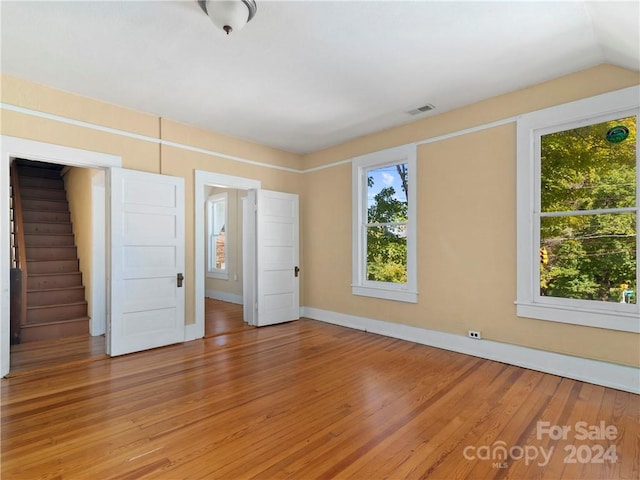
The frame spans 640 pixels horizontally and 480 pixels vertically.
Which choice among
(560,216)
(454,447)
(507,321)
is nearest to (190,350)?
(454,447)

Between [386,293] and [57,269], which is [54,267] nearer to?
[57,269]

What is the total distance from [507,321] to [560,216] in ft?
3.90

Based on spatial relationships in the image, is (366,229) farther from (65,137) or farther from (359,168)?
(65,137)

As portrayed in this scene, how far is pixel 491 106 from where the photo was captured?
370 centimetres

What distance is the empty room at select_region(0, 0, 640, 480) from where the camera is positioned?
2.22m

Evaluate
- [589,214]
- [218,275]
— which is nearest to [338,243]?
[589,214]

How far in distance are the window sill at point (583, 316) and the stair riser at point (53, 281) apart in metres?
6.16

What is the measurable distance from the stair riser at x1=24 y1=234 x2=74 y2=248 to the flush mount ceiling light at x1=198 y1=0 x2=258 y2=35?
507cm

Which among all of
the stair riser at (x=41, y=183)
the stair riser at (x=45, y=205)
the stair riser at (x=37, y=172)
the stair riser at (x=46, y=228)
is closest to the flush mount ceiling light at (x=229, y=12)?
the stair riser at (x=46, y=228)

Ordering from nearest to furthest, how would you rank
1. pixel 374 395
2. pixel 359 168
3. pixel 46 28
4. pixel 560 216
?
pixel 46 28
pixel 374 395
pixel 560 216
pixel 359 168

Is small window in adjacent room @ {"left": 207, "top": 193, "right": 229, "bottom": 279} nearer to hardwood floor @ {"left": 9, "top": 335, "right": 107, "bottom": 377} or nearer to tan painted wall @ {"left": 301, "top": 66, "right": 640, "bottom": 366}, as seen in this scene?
hardwood floor @ {"left": 9, "top": 335, "right": 107, "bottom": 377}

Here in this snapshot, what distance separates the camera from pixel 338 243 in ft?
17.5

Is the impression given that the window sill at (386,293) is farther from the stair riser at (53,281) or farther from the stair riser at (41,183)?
the stair riser at (41,183)

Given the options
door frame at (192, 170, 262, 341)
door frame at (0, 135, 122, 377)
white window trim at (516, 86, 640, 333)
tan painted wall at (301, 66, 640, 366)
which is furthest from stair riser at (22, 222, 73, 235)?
white window trim at (516, 86, 640, 333)
